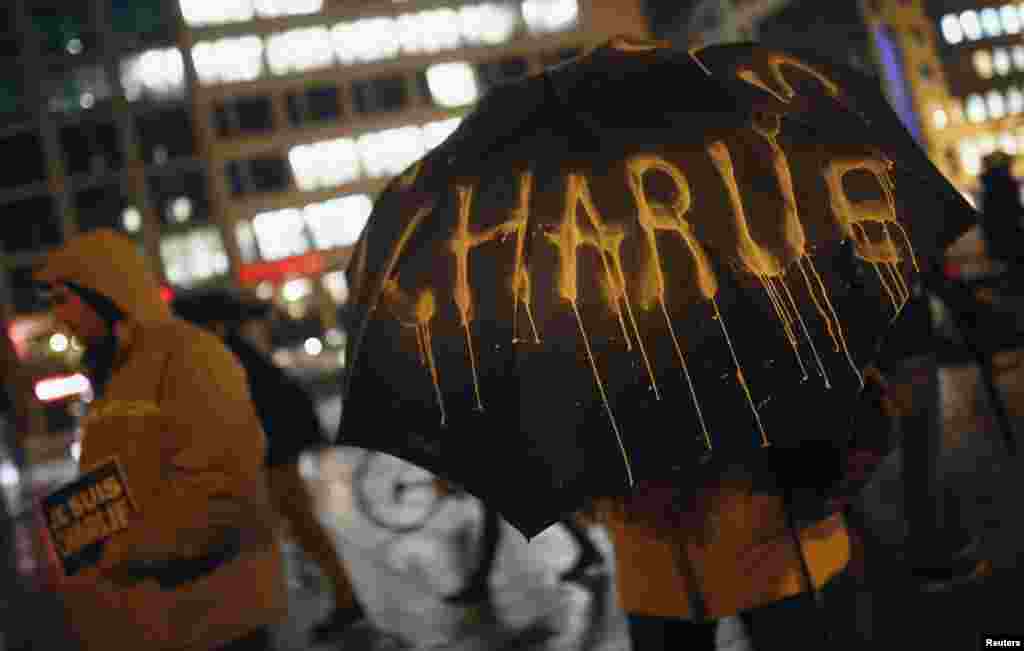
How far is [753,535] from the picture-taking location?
2.33m

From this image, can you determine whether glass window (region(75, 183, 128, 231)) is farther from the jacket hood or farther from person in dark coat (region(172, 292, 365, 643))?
the jacket hood

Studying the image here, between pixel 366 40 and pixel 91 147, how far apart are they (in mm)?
18565

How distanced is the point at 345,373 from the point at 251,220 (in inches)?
2423

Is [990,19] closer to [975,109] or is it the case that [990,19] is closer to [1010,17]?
[1010,17]

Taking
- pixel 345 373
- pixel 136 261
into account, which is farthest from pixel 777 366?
pixel 136 261

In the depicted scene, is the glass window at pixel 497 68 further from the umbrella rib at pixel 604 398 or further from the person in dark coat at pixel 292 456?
the umbrella rib at pixel 604 398

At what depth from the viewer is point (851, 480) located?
2.34m

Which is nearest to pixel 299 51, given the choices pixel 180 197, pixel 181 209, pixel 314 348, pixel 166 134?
pixel 166 134

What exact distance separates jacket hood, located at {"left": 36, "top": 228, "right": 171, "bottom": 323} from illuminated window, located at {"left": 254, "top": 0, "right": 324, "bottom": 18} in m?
66.6

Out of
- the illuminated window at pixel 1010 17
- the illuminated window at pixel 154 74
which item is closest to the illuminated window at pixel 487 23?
the illuminated window at pixel 154 74

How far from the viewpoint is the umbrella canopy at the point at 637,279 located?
1970mm

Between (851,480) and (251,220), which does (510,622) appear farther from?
(251,220)

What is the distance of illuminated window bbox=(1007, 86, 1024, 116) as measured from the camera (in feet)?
256

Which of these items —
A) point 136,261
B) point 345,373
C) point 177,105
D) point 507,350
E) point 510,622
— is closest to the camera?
point 507,350
